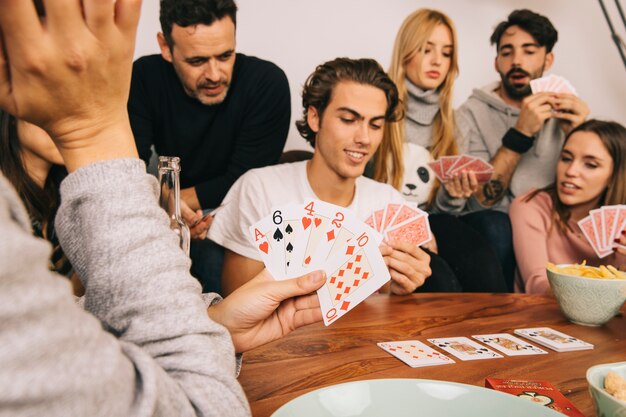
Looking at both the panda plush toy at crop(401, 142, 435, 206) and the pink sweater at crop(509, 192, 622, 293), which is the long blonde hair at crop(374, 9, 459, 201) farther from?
the pink sweater at crop(509, 192, 622, 293)

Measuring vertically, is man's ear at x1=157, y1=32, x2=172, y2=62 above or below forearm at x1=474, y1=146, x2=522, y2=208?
above

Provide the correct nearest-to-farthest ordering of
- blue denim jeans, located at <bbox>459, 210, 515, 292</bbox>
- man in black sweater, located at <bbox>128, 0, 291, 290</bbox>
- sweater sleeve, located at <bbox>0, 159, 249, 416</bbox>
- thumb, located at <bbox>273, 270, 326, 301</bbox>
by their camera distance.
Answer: sweater sleeve, located at <bbox>0, 159, 249, 416</bbox> < thumb, located at <bbox>273, 270, 326, 301</bbox> < man in black sweater, located at <bbox>128, 0, 291, 290</bbox> < blue denim jeans, located at <bbox>459, 210, 515, 292</bbox>

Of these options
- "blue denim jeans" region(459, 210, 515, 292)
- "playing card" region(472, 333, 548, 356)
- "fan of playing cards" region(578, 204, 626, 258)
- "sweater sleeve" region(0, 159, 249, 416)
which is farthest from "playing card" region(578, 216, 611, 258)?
"sweater sleeve" region(0, 159, 249, 416)

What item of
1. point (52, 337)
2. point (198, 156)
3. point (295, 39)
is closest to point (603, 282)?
point (52, 337)

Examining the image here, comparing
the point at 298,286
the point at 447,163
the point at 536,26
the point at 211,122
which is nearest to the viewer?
the point at 298,286

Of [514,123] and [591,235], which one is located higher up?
[514,123]

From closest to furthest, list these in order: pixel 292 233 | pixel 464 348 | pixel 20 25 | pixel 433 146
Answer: pixel 20 25 → pixel 464 348 → pixel 292 233 → pixel 433 146

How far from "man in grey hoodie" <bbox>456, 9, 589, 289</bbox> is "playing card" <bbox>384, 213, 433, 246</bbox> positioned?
890 millimetres

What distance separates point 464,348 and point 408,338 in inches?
4.7

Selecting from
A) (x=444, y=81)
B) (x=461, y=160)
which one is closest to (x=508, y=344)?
(x=461, y=160)

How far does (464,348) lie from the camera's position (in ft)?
3.51

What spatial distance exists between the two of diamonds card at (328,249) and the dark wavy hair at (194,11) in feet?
5.60

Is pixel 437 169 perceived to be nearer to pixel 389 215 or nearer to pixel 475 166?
pixel 475 166

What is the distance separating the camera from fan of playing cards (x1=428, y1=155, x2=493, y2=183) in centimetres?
269
